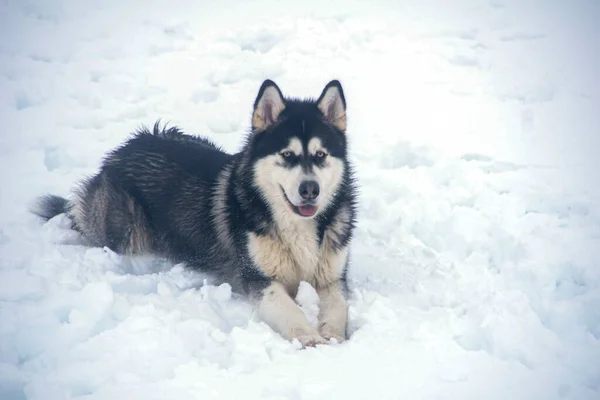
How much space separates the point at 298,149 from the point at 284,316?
1.17 m

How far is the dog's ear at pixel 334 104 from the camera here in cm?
412

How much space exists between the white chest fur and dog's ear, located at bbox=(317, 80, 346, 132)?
82cm

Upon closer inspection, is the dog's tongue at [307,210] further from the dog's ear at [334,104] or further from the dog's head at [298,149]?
the dog's ear at [334,104]

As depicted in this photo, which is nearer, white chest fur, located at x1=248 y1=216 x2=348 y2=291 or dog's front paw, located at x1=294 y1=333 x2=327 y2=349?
dog's front paw, located at x1=294 y1=333 x2=327 y2=349

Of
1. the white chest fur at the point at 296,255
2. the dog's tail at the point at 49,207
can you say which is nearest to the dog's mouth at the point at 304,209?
the white chest fur at the point at 296,255

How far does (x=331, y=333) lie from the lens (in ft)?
11.6

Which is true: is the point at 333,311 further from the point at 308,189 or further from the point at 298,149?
the point at 298,149

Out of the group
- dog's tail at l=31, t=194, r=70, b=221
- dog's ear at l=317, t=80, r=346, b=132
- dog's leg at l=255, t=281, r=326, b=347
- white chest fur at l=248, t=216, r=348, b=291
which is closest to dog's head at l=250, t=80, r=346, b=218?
dog's ear at l=317, t=80, r=346, b=132

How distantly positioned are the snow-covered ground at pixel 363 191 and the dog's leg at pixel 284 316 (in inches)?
5.3

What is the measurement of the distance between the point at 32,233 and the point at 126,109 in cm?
354

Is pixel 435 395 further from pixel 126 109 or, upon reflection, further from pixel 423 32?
pixel 423 32

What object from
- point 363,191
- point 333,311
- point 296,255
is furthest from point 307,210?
point 363,191

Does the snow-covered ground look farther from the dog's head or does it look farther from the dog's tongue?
the dog's head

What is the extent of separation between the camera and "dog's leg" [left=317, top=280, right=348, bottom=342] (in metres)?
3.55
